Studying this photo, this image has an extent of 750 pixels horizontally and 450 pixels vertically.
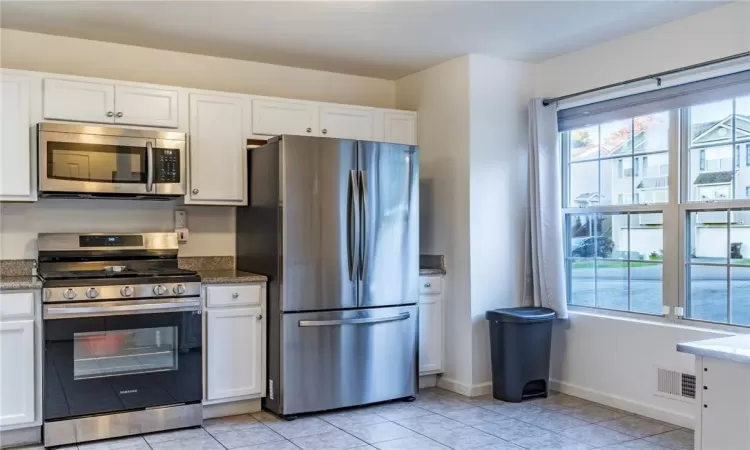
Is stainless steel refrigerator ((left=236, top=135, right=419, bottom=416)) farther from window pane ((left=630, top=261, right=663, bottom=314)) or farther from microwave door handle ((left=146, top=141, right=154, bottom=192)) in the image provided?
window pane ((left=630, top=261, right=663, bottom=314))

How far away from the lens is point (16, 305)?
129 inches

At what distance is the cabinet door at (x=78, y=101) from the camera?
3.58m

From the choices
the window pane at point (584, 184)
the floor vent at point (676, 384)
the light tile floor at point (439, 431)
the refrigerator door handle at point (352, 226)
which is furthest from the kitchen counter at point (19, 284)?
the floor vent at point (676, 384)

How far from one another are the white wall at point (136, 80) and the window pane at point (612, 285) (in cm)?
226

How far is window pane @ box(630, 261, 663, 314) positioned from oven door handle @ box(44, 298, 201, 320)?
8.69 ft

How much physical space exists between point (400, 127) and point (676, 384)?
2.47m

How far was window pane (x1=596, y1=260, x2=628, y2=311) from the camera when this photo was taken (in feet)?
13.5

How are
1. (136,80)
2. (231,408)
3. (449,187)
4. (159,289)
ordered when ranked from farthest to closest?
(449,187), (136,80), (231,408), (159,289)

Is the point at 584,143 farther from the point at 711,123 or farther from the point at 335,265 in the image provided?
the point at 335,265

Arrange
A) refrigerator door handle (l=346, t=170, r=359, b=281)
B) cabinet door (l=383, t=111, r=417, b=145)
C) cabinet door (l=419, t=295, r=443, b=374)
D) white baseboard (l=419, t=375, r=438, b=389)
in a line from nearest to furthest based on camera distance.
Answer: refrigerator door handle (l=346, t=170, r=359, b=281) < cabinet door (l=419, t=295, r=443, b=374) < white baseboard (l=419, t=375, r=438, b=389) < cabinet door (l=383, t=111, r=417, b=145)

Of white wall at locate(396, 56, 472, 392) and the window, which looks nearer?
the window

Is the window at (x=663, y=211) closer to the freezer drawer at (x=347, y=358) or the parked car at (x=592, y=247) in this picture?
the parked car at (x=592, y=247)

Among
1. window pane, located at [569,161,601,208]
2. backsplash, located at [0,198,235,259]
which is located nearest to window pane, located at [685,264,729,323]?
window pane, located at [569,161,601,208]

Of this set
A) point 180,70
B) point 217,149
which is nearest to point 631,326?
point 217,149
